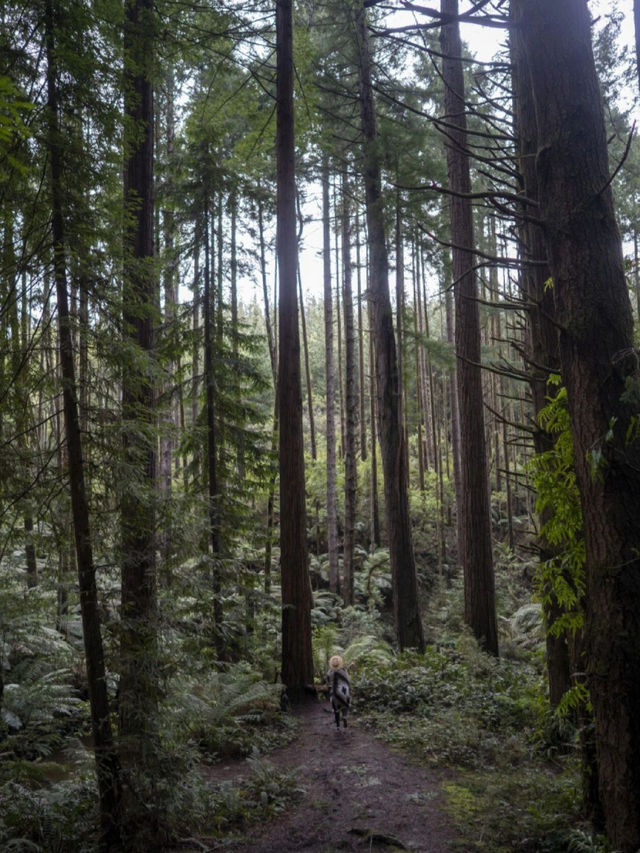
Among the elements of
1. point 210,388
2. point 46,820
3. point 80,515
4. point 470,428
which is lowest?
point 46,820

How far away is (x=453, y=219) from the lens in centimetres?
1053

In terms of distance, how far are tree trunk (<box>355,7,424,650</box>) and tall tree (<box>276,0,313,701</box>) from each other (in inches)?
105

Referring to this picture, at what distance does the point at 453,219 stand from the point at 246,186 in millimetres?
3999

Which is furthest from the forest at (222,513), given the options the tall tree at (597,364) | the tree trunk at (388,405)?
the tree trunk at (388,405)

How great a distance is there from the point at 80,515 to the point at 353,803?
3.75m

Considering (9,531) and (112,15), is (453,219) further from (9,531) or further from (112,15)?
(9,531)

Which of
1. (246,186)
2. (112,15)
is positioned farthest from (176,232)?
(112,15)

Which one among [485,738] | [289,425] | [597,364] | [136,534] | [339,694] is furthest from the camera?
[289,425]

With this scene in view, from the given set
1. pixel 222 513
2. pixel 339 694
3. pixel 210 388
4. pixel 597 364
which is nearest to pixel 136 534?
pixel 597 364

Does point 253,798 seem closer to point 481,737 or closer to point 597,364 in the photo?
point 481,737

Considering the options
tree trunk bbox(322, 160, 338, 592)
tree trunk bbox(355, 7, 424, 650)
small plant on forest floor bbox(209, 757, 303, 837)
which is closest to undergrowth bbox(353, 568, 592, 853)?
tree trunk bbox(355, 7, 424, 650)

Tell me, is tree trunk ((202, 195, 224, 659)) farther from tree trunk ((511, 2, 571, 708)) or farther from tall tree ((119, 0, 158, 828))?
tree trunk ((511, 2, 571, 708))

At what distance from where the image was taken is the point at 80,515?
16.0 feet

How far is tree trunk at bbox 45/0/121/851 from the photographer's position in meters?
4.74
